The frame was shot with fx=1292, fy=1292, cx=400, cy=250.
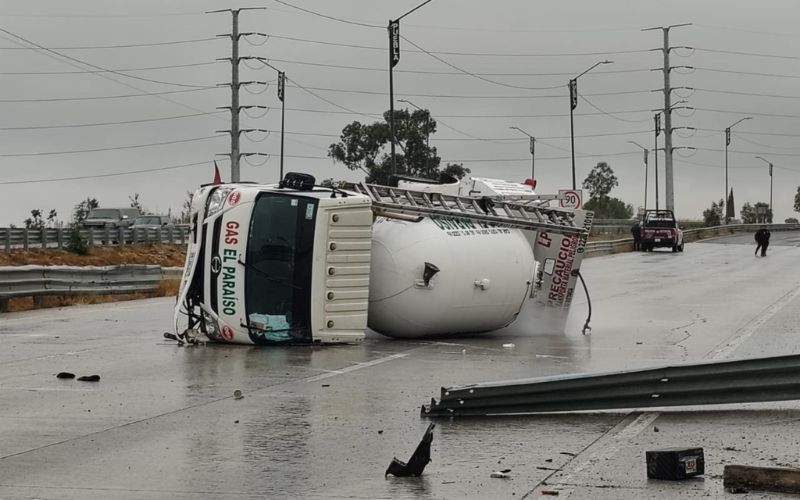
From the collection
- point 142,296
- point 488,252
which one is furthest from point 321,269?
point 142,296

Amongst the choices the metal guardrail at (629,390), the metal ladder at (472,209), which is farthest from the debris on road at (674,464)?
the metal ladder at (472,209)

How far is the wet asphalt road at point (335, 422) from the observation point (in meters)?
8.45

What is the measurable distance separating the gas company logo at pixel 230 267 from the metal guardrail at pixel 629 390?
6.33 meters

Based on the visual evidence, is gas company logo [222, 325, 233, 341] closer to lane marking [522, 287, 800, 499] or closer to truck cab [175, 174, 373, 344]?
truck cab [175, 174, 373, 344]

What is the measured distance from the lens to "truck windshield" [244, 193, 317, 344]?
1723 cm

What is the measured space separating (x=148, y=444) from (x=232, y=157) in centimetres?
4164

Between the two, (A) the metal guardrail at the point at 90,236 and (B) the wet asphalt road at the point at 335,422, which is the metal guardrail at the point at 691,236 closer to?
(A) the metal guardrail at the point at 90,236

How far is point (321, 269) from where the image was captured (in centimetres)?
1734

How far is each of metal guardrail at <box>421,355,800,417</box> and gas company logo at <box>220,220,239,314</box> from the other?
633cm

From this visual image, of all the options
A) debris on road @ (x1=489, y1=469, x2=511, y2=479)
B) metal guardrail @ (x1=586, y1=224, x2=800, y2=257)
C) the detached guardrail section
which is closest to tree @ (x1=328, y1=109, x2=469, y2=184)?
metal guardrail @ (x1=586, y1=224, x2=800, y2=257)

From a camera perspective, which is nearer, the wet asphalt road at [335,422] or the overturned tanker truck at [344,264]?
the wet asphalt road at [335,422]

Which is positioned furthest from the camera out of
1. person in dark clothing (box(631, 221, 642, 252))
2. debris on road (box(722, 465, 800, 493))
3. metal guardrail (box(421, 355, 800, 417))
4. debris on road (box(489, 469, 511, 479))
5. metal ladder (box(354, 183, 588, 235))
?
person in dark clothing (box(631, 221, 642, 252))

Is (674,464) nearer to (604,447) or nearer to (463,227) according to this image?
(604,447)

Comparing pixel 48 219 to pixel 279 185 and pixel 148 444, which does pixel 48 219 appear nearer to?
pixel 279 185
